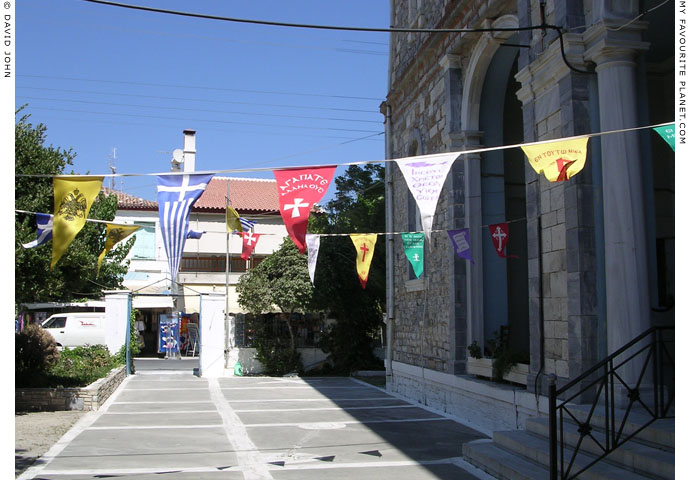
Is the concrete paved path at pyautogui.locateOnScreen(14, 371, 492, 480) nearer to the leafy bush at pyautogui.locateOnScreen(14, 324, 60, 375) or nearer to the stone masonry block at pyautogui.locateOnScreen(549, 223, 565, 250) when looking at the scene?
the leafy bush at pyautogui.locateOnScreen(14, 324, 60, 375)

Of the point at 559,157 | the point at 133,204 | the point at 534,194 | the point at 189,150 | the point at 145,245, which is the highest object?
the point at 189,150

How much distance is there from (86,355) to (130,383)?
1.43 meters

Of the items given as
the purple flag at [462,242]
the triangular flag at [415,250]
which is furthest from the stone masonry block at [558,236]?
the triangular flag at [415,250]

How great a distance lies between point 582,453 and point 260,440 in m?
4.83

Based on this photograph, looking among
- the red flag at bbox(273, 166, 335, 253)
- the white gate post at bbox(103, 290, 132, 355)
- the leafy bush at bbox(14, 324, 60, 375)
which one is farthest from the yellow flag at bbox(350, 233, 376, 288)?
the white gate post at bbox(103, 290, 132, 355)

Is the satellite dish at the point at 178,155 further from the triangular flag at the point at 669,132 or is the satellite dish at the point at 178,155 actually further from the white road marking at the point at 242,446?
the triangular flag at the point at 669,132

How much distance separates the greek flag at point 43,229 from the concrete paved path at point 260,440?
3027 millimetres

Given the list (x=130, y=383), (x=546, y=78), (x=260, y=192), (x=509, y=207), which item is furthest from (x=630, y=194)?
(x=260, y=192)

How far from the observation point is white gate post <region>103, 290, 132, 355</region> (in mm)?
20984

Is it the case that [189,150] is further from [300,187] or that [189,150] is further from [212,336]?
[300,187]

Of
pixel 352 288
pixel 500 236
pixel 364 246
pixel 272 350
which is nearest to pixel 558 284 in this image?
pixel 500 236

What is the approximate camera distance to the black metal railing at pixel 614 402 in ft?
19.0

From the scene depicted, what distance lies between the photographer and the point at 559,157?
6695 mm

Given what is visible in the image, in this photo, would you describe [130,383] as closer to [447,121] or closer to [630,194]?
[447,121]
